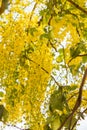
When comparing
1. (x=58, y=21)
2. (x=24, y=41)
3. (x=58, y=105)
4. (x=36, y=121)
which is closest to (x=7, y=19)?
(x=24, y=41)

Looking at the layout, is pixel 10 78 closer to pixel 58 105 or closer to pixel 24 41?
pixel 24 41

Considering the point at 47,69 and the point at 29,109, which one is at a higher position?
the point at 47,69

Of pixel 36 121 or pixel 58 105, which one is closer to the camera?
pixel 58 105

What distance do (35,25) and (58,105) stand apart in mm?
1212

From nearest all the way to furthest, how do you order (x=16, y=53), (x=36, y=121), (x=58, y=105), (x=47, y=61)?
(x=58, y=105) < (x=36, y=121) < (x=16, y=53) < (x=47, y=61)

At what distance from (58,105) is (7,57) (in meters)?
→ 1.16

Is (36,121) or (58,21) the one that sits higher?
(58,21)

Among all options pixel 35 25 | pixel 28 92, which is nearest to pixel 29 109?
pixel 28 92

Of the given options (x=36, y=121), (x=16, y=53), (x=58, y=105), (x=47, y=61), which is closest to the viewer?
(x=58, y=105)

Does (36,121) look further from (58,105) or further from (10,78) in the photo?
(58,105)

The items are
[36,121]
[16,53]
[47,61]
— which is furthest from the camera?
[47,61]

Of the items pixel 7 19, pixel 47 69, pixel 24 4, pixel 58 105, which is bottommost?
pixel 58 105

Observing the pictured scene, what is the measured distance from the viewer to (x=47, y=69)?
7.81 ft

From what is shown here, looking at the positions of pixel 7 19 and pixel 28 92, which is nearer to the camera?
pixel 28 92
